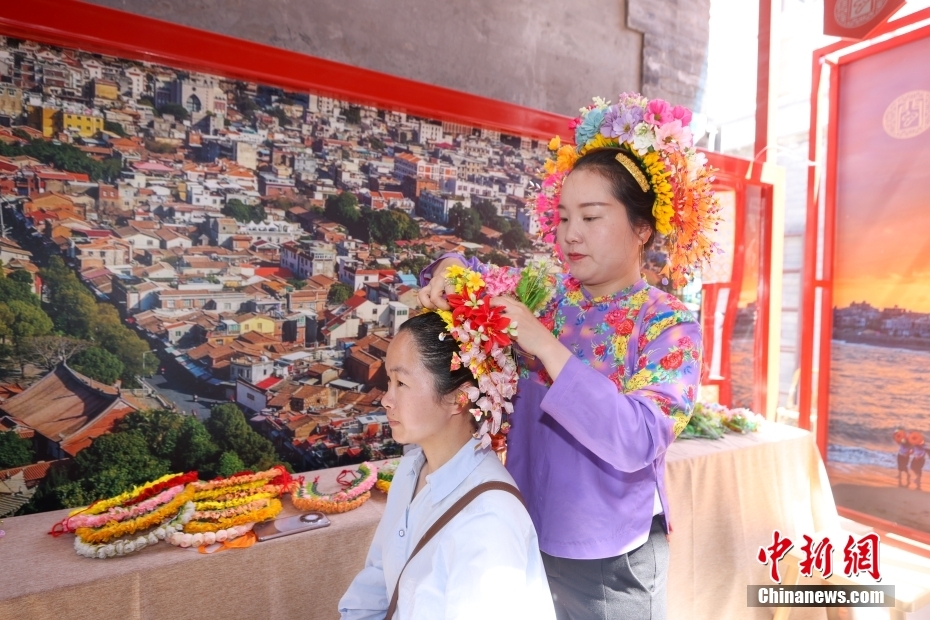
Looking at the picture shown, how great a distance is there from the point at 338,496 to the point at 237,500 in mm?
358

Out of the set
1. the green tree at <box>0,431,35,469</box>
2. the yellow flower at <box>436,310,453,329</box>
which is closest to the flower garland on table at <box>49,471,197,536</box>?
the green tree at <box>0,431,35,469</box>

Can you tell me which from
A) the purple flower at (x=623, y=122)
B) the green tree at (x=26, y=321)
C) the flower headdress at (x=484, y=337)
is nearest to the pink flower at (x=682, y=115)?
the purple flower at (x=623, y=122)

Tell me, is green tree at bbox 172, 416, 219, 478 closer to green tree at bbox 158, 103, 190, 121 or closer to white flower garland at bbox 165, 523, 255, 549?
white flower garland at bbox 165, 523, 255, 549

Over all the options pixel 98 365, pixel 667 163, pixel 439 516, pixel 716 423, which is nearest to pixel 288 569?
pixel 439 516

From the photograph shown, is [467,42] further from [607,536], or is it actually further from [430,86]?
[607,536]

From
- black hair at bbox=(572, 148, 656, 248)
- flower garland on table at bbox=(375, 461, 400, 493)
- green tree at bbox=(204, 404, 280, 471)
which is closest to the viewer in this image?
black hair at bbox=(572, 148, 656, 248)

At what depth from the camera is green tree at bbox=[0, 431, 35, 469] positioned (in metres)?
1.95

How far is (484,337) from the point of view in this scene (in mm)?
1146

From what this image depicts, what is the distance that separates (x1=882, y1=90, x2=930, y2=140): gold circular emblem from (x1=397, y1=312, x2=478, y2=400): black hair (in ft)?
14.0

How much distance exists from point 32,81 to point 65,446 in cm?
134

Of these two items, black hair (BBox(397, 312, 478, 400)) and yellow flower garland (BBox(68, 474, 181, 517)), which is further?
yellow flower garland (BBox(68, 474, 181, 517))

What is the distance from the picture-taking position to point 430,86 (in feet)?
9.19

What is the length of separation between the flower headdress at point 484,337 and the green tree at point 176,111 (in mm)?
1637

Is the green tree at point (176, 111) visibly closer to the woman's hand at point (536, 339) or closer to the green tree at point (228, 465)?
the green tree at point (228, 465)
